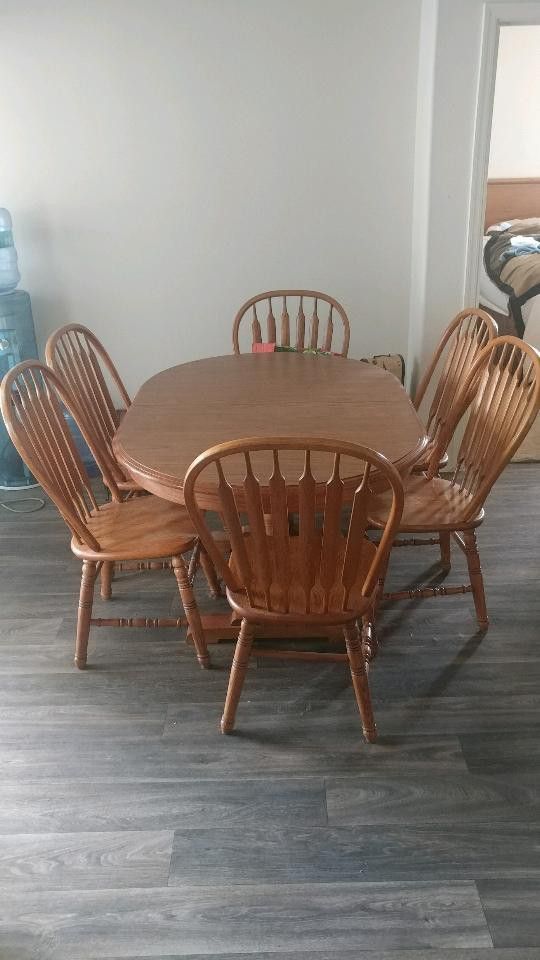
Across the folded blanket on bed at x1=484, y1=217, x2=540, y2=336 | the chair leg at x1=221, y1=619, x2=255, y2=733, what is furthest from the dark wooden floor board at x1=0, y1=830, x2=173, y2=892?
the folded blanket on bed at x1=484, y1=217, x2=540, y2=336

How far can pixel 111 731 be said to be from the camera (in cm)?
189

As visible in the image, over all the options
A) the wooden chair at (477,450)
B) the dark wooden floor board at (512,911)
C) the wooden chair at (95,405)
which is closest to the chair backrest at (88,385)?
the wooden chair at (95,405)

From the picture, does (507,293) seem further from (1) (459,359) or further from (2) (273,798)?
(2) (273,798)

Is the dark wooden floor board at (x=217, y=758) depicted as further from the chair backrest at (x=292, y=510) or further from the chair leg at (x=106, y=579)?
the chair leg at (x=106, y=579)

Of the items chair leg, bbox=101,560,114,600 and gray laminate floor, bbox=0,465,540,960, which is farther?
chair leg, bbox=101,560,114,600

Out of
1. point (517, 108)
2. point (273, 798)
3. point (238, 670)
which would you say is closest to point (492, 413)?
point (238, 670)

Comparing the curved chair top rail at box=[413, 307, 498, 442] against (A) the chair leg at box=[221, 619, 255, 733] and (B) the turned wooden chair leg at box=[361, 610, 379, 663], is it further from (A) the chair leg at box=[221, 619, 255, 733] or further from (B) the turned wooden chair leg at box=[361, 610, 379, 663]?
(A) the chair leg at box=[221, 619, 255, 733]

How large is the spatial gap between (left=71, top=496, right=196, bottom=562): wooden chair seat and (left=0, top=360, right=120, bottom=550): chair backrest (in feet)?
0.12

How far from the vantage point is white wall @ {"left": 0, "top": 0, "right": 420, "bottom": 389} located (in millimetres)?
2949

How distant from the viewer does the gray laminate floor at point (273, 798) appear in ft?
4.61

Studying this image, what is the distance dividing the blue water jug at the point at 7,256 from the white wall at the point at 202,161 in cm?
8

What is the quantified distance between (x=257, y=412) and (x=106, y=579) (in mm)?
793

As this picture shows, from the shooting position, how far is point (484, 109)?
275 cm

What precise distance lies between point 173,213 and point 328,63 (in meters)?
0.88
